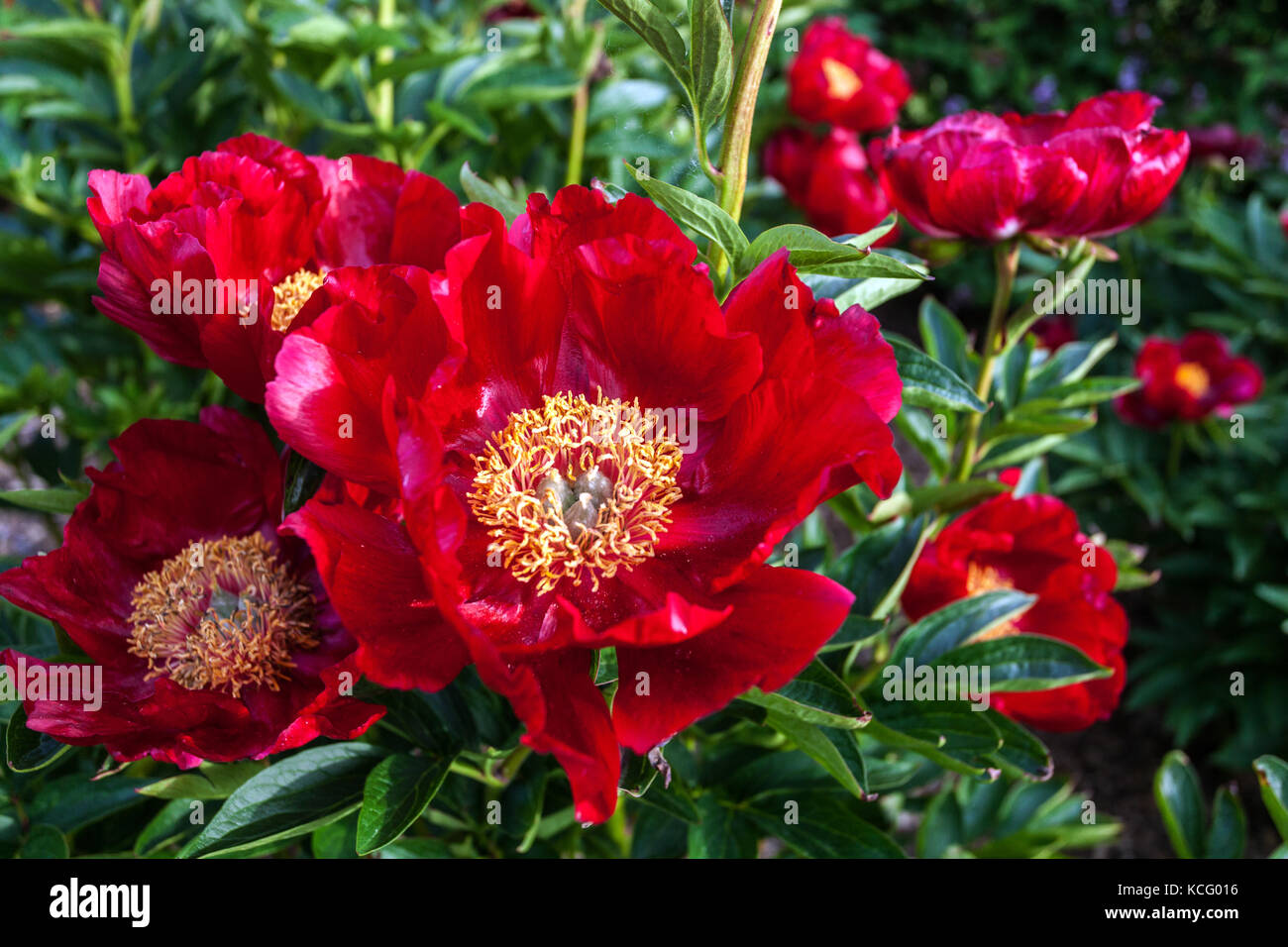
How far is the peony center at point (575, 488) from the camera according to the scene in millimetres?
743

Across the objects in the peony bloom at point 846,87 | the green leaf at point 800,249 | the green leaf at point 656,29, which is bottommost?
the green leaf at point 800,249

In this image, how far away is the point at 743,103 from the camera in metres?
0.71

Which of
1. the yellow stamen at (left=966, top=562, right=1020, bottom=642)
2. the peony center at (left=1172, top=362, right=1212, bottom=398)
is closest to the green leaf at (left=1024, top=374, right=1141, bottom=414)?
the yellow stamen at (left=966, top=562, right=1020, bottom=642)

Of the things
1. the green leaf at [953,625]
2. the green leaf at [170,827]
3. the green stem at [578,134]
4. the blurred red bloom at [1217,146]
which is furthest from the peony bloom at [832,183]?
the blurred red bloom at [1217,146]

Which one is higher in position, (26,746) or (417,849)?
(26,746)

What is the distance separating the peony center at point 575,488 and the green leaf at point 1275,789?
65 centimetres

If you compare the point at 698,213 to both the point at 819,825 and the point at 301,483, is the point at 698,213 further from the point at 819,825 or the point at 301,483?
the point at 819,825

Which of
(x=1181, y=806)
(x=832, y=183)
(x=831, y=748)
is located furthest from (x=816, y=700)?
(x=832, y=183)

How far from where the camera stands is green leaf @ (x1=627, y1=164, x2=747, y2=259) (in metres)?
0.68

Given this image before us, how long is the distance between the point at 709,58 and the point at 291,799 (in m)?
0.62

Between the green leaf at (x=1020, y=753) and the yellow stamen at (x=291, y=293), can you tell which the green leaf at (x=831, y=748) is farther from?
the yellow stamen at (x=291, y=293)

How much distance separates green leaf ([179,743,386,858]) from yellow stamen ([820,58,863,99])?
174cm

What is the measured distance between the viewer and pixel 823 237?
0.69 m
